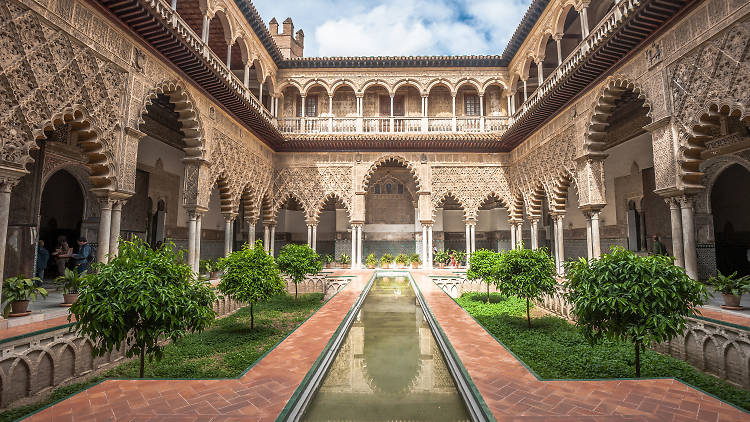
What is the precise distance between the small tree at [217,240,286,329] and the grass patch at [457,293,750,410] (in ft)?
14.3

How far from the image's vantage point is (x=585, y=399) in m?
3.01

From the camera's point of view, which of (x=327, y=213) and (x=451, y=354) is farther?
(x=327, y=213)

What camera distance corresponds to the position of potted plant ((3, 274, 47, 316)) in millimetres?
5047

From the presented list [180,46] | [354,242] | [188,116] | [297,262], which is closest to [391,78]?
[354,242]

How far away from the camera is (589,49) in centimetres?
819

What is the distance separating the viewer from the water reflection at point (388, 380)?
3.25 meters

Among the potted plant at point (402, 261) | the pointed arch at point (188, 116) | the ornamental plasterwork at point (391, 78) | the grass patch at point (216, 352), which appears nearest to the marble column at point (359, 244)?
the potted plant at point (402, 261)

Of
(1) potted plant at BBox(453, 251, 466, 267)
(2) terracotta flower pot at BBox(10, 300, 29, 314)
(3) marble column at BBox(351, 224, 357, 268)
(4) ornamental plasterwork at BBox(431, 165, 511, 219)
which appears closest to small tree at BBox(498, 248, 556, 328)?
(2) terracotta flower pot at BBox(10, 300, 29, 314)

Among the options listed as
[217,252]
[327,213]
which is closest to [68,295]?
[217,252]

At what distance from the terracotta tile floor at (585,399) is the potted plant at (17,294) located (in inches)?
242

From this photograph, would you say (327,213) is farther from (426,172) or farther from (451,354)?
(451,354)

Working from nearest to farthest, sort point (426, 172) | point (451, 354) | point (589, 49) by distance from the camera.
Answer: point (451, 354) → point (589, 49) → point (426, 172)

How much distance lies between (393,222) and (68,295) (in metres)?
14.8

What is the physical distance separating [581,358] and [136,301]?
18.0 feet
